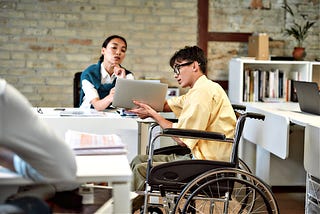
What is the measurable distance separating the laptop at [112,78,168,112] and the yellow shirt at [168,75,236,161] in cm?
37

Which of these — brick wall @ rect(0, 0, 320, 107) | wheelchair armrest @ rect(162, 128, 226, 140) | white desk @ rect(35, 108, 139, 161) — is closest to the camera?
wheelchair armrest @ rect(162, 128, 226, 140)

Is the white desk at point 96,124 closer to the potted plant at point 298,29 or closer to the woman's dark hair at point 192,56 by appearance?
the woman's dark hair at point 192,56

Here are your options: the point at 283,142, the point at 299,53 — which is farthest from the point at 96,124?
the point at 299,53

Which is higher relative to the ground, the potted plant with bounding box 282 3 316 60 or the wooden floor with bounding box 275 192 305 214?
the potted plant with bounding box 282 3 316 60

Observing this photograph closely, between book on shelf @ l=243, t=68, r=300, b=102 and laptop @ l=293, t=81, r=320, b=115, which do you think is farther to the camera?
book on shelf @ l=243, t=68, r=300, b=102

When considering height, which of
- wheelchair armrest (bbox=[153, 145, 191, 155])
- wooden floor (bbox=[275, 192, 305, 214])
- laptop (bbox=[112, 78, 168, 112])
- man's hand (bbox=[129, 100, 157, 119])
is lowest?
wooden floor (bbox=[275, 192, 305, 214])

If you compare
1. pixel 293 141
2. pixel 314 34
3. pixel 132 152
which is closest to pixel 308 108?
pixel 293 141

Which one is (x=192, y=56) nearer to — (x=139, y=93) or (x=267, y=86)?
(x=139, y=93)

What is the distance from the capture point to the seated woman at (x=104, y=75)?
366 cm

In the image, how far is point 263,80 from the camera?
462cm

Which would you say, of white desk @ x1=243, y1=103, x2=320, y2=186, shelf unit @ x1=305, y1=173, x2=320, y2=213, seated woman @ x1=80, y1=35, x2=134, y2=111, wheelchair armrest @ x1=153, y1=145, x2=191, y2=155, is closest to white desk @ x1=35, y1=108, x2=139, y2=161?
wheelchair armrest @ x1=153, y1=145, x2=191, y2=155

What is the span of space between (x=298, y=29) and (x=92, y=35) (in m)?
1.94

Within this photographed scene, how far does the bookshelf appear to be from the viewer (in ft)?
15.0

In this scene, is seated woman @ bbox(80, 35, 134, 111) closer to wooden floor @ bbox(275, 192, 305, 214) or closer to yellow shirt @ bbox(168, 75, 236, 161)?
yellow shirt @ bbox(168, 75, 236, 161)
